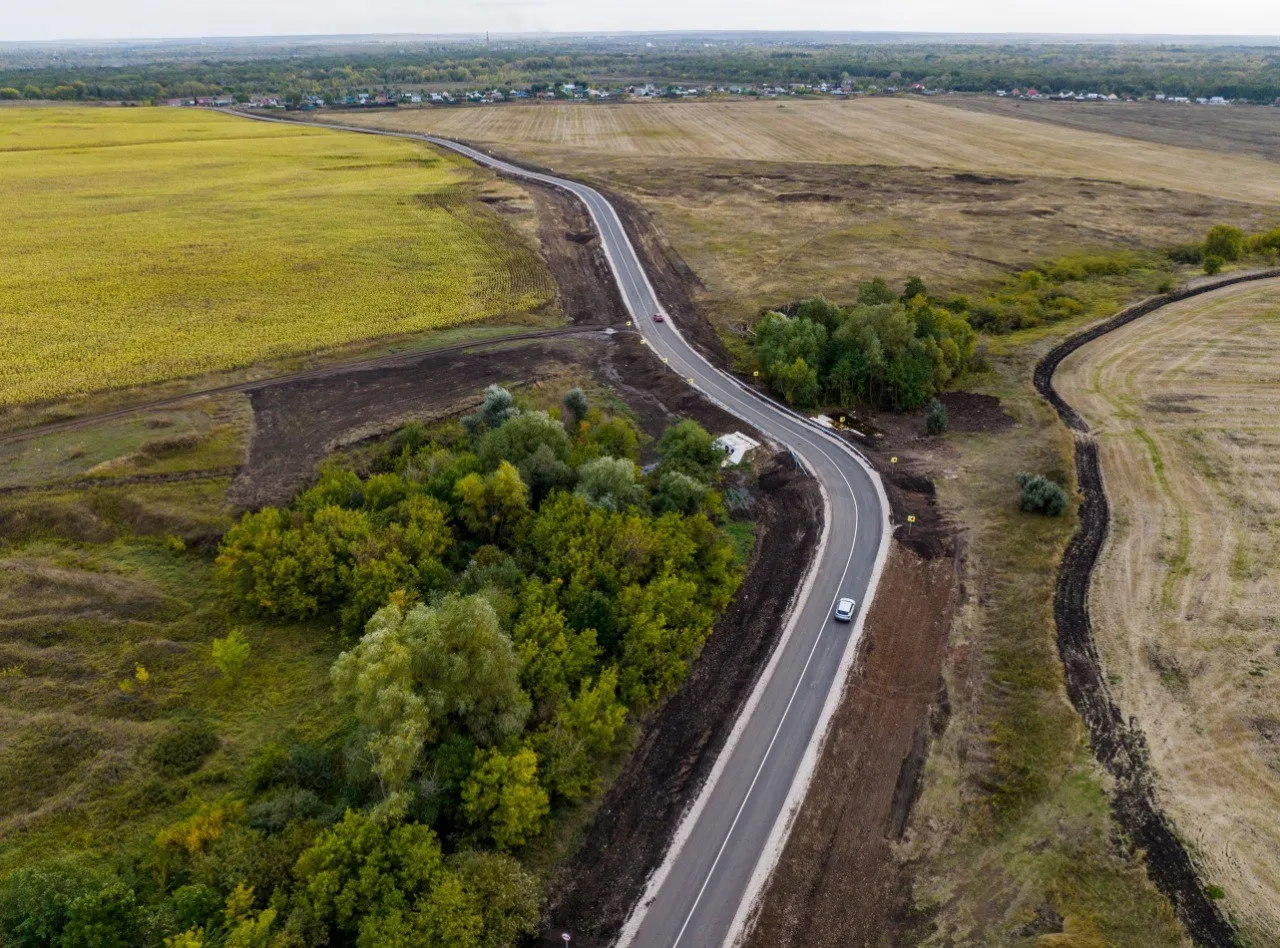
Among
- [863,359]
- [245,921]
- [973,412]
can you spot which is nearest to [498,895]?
[245,921]

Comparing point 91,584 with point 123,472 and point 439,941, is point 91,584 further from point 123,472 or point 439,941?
point 439,941

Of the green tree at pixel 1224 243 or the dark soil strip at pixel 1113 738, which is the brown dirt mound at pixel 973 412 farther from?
the green tree at pixel 1224 243

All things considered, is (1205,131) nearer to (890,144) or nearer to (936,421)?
(890,144)

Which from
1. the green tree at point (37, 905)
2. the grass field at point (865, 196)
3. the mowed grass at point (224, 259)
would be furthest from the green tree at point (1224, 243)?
the green tree at point (37, 905)

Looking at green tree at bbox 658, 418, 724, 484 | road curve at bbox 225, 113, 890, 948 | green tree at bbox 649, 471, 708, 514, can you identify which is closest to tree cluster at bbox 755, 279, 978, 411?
road curve at bbox 225, 113, 890, 948

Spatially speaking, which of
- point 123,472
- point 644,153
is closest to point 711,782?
point 123,472
